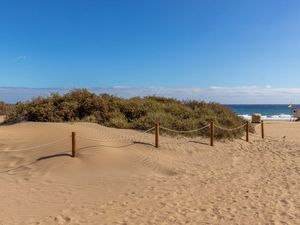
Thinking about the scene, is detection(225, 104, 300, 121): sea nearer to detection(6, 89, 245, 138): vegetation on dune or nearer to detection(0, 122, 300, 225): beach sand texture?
detection(6, 89, 245, 138): vegetation on dune

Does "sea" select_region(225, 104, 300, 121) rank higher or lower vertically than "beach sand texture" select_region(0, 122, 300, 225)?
lower

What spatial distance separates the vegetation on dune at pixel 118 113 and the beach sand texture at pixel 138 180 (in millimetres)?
1404

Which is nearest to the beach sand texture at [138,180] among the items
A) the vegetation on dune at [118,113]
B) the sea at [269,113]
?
the vegetation on dune at [118,113]

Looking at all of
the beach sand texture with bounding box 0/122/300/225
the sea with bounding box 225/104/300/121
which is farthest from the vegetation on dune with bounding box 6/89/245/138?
the sea with bounding box 225/104/300/121

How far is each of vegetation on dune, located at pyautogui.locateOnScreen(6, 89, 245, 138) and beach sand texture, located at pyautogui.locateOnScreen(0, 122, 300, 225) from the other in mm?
1404

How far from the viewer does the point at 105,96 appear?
2088 cm

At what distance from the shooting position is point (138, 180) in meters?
9.80

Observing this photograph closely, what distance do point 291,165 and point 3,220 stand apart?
951cm

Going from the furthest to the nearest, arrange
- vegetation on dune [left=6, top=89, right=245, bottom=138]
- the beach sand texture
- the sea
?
the sea
vegetation on dune [left=6, top=89, right=245, bottom=138]
the beach sand texture

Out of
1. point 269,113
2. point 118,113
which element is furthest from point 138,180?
point 269,113

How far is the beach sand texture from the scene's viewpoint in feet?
23.1

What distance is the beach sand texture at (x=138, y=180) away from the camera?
7051 mm

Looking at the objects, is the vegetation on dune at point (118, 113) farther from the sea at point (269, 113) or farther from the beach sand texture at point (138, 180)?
the sea at point (269, 113)

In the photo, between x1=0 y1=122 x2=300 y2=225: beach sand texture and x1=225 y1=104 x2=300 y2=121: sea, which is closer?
x1=0 y1=122 x2=300 y2=225: beach sand texture
